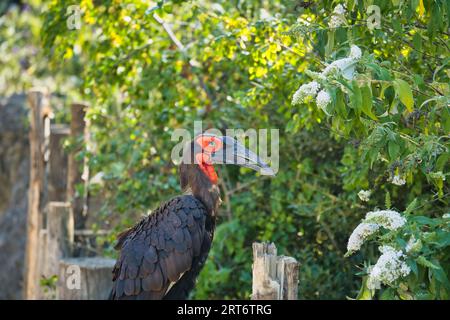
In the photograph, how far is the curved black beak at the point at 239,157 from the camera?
5.31 metres

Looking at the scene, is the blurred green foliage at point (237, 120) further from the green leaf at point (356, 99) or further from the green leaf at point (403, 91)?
the green leaf at point (356, 99)

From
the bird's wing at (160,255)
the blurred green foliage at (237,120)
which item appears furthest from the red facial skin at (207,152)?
the blurred green foliage at (237,120)

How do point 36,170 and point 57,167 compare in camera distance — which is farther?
point 57,167

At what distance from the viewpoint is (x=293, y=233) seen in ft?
22.8

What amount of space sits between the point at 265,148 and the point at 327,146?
1.98 feet

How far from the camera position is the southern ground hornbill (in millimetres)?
5289

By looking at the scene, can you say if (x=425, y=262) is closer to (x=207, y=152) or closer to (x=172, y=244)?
(x=172, y=244)

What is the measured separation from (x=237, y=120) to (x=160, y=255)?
6.85ft

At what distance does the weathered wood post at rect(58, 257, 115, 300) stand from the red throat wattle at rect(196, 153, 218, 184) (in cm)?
158

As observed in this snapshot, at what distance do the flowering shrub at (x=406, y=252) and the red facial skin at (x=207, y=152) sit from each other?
1842 millimetres

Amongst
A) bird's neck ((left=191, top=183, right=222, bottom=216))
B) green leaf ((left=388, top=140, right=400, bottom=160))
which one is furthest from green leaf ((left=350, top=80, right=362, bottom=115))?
bird's neck ((left=191, top=183, right=222, bottom=216))

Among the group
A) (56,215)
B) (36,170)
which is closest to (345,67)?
(56,215)

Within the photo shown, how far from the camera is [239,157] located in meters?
5.41

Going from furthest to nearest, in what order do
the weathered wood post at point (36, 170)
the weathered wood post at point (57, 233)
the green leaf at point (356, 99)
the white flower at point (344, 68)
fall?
the weathered wood post at point (36, 170)
the weathered wood post at point (57, 233)
the white flower at point (344, 68)
the green leaf at point (356, 99)
